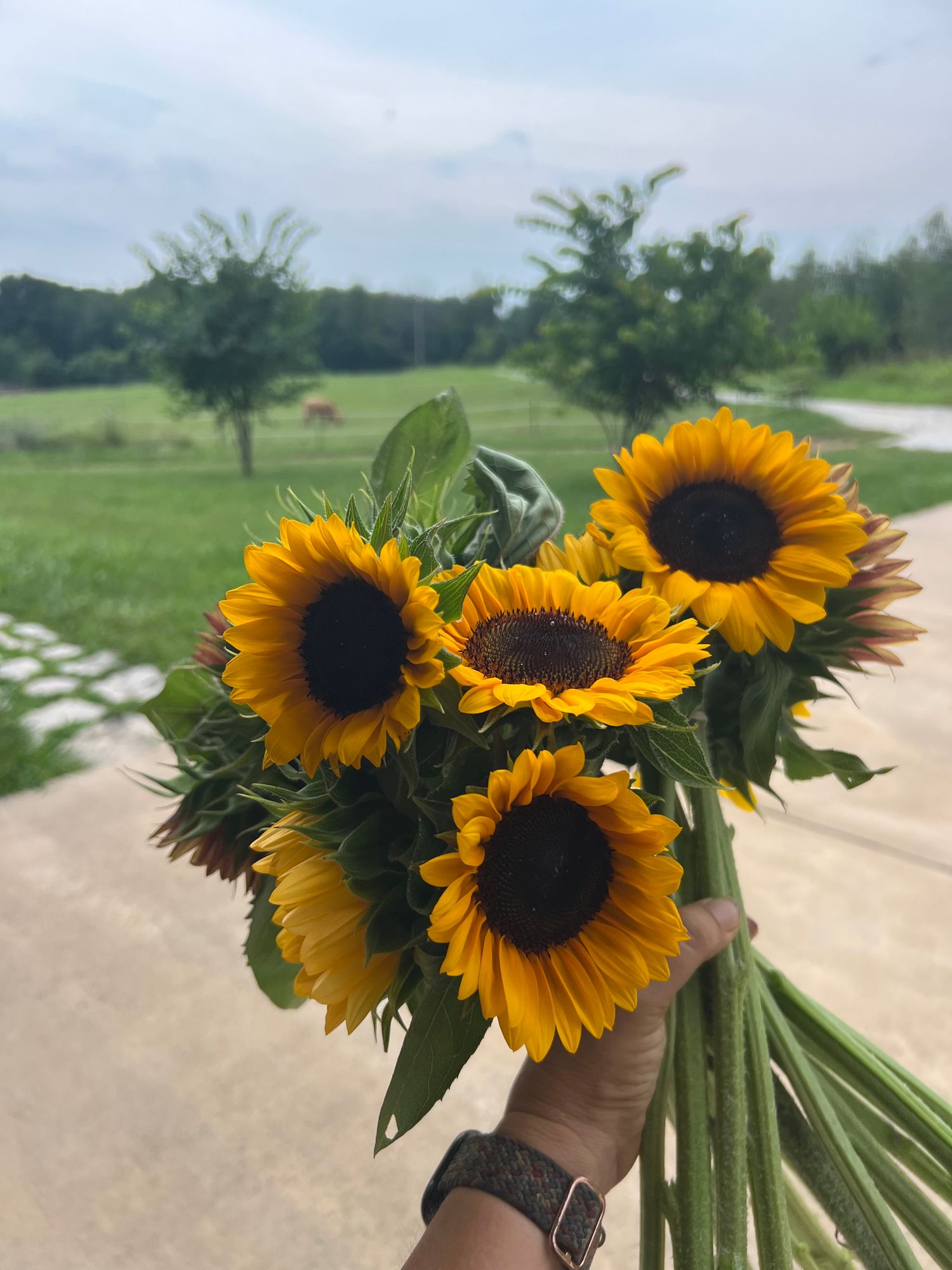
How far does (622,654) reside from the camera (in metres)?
0.39

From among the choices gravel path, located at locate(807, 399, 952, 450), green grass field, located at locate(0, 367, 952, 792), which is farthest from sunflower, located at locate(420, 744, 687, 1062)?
gravel path, located at locate(807, 399, 952, 450)

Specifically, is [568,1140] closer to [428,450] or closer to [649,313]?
[428,450]

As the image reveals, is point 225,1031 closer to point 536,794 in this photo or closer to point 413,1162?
point 413,1162

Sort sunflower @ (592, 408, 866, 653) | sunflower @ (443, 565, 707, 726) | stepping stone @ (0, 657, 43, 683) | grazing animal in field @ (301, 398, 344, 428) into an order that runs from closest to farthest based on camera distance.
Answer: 1. sunflower @ (443, 565, 707, 726)
2. sunflower @ (592, 408, 866, 653)
3. stepping stone @ (0, 657, 43, 683)
4. grazing animal in field @ (301, 398, 344, 428)

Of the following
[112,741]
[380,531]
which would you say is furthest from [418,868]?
[112,741]

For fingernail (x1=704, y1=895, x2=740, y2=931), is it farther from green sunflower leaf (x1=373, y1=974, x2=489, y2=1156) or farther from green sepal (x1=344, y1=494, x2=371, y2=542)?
green sepal (x1=344, y1=494, x2=371, y2=542)

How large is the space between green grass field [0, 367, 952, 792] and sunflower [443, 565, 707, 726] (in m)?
0.15

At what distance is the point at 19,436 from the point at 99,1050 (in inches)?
341

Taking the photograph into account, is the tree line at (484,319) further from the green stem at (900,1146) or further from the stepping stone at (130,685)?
the green stem at (900,1146)

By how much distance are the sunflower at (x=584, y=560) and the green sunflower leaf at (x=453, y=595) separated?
0.15 m

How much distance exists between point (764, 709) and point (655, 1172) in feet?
1.01

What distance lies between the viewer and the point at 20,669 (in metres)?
2.65

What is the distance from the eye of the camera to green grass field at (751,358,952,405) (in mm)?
8414

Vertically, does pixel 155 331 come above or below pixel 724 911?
below
